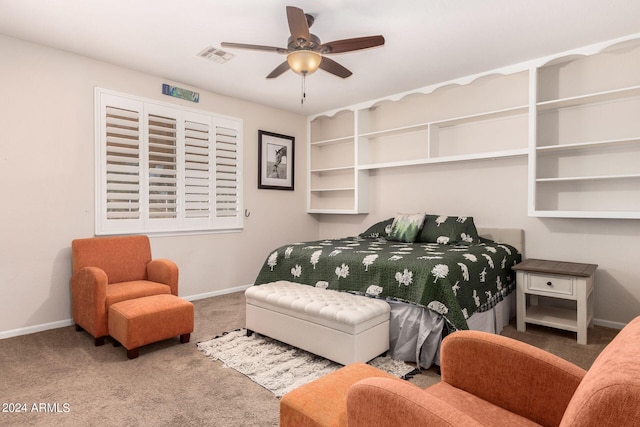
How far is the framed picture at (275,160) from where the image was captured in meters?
4.80

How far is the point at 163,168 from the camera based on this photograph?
3848 mm

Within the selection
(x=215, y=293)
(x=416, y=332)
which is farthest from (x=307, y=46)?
(x=215, y=293)

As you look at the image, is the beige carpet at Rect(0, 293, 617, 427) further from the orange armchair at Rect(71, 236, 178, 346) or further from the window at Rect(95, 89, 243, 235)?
the window at Rect(95, 89, 243, 235)

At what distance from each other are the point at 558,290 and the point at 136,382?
316 centimetres

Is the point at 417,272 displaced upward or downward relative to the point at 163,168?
downward

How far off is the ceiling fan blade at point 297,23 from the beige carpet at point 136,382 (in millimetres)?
2263

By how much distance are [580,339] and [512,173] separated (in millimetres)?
1706

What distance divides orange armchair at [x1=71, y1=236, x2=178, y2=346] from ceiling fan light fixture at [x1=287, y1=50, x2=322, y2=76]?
6.67 ft

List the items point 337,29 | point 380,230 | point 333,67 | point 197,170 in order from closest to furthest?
1. point 337,29
2. point 333,67
3. point 197,170
4. point 380,230

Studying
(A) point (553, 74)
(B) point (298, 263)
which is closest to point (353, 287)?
(B) point (298, 263)

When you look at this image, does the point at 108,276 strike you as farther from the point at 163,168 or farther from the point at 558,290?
the point at 558,290

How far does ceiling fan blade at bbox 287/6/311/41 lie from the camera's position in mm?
2180

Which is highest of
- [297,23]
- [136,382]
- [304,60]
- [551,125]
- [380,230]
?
[297,23]

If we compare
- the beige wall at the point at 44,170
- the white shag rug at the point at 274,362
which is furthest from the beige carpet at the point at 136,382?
the beige wall at the point at 44,170
